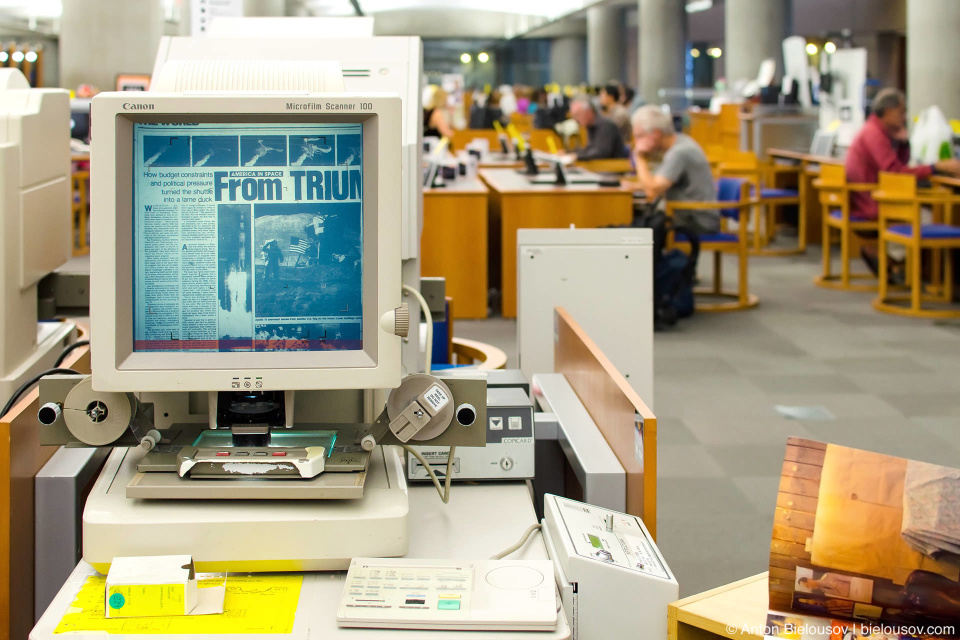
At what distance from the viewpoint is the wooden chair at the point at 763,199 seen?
865 centimetres

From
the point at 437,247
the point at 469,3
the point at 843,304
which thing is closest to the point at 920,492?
the point at 437,247

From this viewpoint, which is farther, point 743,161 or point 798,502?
point 743,161

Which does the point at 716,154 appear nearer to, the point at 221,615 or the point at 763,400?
the point at 763,400

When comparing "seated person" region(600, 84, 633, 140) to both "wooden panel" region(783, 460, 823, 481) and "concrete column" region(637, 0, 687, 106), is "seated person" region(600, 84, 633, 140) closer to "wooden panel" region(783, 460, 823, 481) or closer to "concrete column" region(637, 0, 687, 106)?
"concrete column" region(637, 0, 687, 106)

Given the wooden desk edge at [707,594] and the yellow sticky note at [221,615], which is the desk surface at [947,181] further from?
the yellow sticky note at [221,615]

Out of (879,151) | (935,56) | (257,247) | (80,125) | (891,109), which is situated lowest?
(257,247)

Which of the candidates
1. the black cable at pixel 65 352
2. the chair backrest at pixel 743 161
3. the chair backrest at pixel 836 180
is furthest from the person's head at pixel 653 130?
the black cable at pixel 65 352

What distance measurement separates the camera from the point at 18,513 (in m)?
1.50

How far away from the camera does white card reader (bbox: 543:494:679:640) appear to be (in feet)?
4.36

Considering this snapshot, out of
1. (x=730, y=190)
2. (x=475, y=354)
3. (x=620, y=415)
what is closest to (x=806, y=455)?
(x=620, y=415)

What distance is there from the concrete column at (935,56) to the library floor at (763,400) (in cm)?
350

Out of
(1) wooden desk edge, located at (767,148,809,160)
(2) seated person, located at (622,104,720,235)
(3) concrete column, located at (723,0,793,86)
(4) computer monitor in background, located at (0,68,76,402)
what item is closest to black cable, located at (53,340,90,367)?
(4) computer monitor in background, located at (0,68,76,402)

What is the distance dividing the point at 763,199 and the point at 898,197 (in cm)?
259

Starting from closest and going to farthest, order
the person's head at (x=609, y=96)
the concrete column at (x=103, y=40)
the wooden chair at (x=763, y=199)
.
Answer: the wooden chair at (x=763, y=199)
the person's head at (x=609, y=96)
the concrete column at (x=103, y=40)
